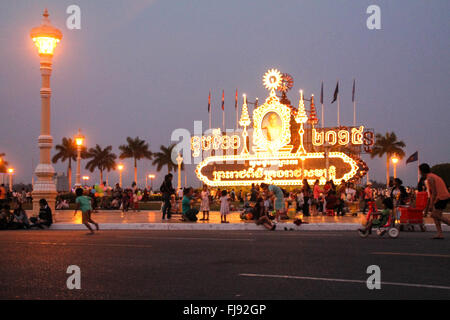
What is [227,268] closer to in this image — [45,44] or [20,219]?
[20,219]

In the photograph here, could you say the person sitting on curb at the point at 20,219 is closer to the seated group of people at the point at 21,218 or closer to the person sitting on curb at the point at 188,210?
the seated group of people at the point at 21,218

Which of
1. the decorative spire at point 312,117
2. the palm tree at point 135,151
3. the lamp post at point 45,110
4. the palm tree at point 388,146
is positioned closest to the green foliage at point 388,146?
the palm tree at point 388,146

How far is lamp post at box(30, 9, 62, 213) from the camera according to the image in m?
21.0

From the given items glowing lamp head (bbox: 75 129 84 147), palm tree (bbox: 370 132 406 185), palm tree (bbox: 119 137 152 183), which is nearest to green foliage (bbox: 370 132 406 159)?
palm tree (bbox: 370 132 406 185)

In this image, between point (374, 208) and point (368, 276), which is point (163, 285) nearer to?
point (368, 276)

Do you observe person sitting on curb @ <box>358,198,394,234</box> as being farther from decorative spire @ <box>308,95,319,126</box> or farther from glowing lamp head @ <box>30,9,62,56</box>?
decorative spire @ <box>308,95,319,126</box>

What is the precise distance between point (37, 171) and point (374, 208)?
1290 cm

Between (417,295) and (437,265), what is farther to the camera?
(437,265)

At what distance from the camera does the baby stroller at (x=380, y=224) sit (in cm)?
1468

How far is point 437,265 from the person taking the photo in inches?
365

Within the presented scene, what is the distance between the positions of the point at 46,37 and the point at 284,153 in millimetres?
43981

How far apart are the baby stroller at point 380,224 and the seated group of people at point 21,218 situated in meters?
11.3

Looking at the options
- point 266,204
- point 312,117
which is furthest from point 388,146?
point 266,204

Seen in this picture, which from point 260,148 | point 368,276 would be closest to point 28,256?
point 368,276
